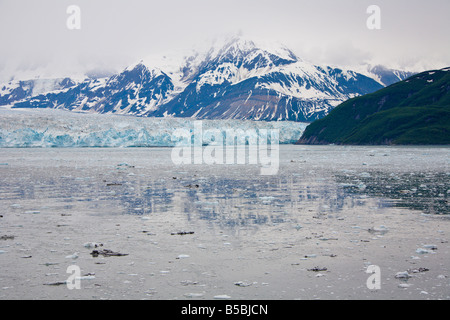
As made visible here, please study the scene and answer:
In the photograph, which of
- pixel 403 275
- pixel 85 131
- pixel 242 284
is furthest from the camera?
pixel 85 131

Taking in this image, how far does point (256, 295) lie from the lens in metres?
6.49

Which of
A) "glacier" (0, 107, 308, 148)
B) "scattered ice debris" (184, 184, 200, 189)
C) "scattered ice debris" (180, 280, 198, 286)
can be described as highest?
"glacier" (0, 107, 308, 148)

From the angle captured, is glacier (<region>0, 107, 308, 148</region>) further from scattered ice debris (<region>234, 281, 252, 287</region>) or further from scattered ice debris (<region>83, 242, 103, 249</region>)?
scattered ice debris (<region>234, 281, 252, 287</region>)

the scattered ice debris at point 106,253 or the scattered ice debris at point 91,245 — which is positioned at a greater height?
the scattered ice debris at point 91,245

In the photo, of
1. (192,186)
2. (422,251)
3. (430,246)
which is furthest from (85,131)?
(422,251)

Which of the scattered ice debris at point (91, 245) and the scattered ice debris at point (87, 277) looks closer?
the scattered ice debris at point (87, 277)

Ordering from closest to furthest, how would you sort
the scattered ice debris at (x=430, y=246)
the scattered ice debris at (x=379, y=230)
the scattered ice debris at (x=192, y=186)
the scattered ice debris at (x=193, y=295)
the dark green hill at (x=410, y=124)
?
the scattered ice debris at (x=193, y=295)
the scattered ice debris at (x=430, y=246)
the scattered ice debris at (x=379, y=230)
the scattered ice debris at (x=192, y=186)
the dark green hill at (x=410, y=124)

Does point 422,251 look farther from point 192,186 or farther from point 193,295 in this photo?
point 192,186

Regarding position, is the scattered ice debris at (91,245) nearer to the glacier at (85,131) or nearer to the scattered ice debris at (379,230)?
the scattered ice debris at (379,230)

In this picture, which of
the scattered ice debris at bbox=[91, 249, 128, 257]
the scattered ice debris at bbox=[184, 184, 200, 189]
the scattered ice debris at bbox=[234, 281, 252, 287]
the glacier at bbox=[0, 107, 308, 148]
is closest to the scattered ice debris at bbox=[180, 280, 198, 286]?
the scattered ice debris at bbox=[234, 281, 252, 287]

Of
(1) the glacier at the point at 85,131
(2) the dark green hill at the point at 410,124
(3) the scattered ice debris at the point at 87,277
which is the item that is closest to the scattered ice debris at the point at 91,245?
(3) the scattered ice debris at the point at 87,277

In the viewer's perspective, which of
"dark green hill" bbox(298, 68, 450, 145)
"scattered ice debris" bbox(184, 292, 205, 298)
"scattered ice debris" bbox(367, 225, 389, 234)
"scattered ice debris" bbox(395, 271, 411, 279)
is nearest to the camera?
"scattered ice debris" bbox(184, 292, 205, 298)
